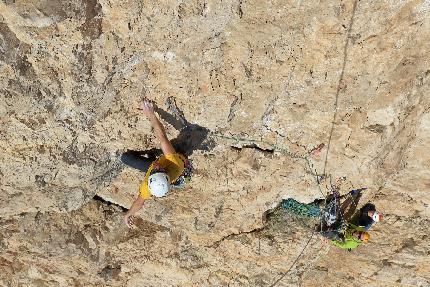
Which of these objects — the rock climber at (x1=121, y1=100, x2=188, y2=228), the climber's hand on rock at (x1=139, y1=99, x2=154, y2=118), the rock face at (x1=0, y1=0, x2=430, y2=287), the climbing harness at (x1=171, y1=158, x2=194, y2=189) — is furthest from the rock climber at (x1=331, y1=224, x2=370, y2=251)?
the climber's hand on rock at (x1=139, y1=99, x2=154, y2=118)

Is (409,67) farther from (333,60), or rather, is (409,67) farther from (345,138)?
(345,138)

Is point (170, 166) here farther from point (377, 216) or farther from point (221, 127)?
point (377, 216)

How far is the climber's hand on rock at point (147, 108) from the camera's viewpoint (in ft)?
15.8

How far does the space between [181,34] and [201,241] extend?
12.0ft

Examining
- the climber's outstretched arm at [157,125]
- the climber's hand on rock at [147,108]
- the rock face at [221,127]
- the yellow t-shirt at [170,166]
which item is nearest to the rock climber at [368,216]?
the rock face at [221,127]

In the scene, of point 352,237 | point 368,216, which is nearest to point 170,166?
point 352,237

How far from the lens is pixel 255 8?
418 cm

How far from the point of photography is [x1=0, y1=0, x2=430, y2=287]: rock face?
421cm

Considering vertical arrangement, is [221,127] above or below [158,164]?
above

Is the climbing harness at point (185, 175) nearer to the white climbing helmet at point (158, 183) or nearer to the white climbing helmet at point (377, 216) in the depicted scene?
the white climbing helmet at point (158, 183)

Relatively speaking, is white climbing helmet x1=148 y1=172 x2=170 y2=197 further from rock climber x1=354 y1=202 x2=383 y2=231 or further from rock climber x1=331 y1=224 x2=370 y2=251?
rock climber x1=354 y1=202 x2=383 y2=231

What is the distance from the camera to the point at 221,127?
5188mm

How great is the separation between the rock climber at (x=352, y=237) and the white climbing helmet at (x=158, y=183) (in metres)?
2.88

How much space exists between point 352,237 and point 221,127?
2572 millimetres
